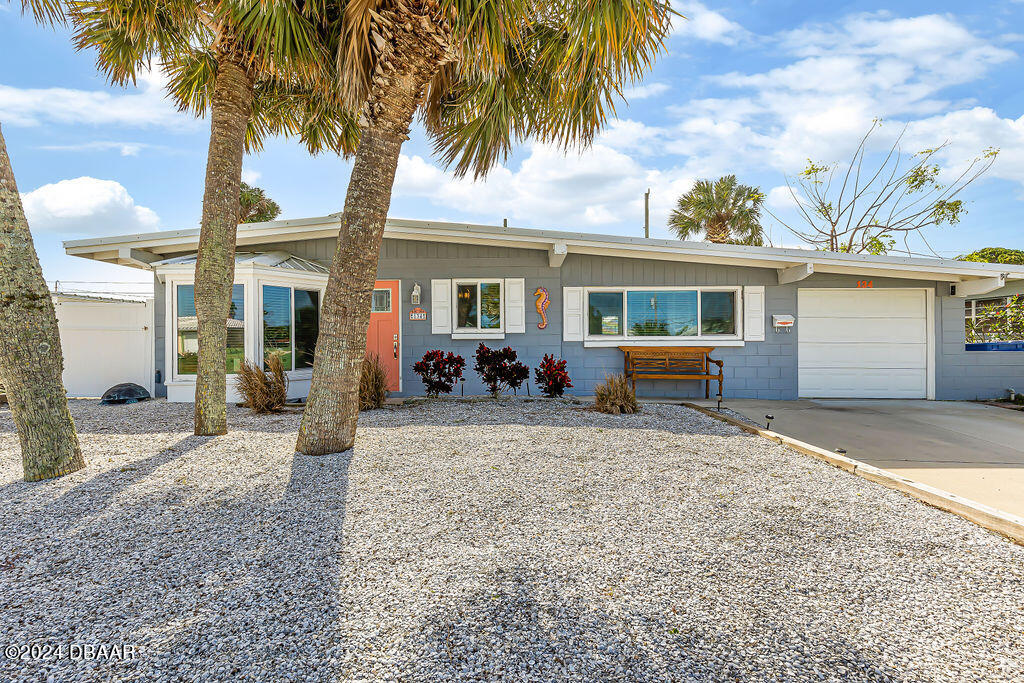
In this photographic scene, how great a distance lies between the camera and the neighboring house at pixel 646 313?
772cm

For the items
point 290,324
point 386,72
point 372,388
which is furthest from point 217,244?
point 290,324

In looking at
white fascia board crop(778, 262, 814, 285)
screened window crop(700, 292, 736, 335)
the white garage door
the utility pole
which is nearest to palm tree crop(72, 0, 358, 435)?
screened window crop(700, 292, 736, 335)

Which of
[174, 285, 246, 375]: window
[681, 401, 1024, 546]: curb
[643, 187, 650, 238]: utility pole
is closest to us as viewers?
[681, 401, 1024, 546]: curb

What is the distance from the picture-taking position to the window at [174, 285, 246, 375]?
6883 millimetres

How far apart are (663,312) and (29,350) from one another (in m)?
7.75

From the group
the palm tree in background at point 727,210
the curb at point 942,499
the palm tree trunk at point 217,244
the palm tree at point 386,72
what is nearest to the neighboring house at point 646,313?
the palm tree trunk at point 217,244

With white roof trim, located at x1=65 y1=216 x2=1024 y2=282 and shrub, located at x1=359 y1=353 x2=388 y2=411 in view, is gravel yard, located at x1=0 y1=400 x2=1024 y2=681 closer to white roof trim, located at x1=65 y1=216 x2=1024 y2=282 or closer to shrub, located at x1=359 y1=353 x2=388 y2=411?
shrub, located at x1=359 y1=353 x2=388 y2=411

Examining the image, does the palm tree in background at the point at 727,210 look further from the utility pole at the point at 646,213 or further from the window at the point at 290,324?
the window at the point at 290,324

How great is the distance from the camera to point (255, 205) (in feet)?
45.9

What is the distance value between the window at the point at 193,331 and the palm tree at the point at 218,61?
9.88ft

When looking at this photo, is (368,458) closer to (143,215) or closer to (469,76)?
(469,76)

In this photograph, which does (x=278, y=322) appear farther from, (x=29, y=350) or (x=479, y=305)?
(x=29, y=350)

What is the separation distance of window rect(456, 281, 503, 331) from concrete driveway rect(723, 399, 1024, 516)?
4.07m

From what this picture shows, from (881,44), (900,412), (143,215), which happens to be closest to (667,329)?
(900,412)
